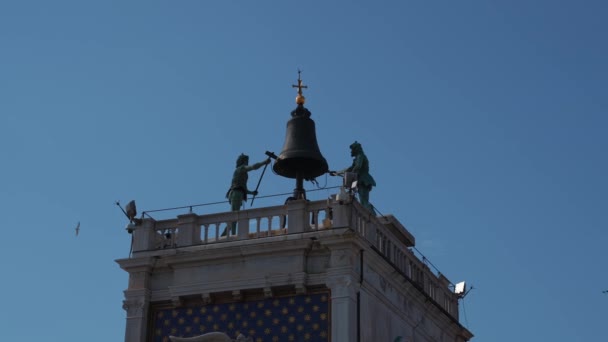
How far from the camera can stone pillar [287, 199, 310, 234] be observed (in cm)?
3462

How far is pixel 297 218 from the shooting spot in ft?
114

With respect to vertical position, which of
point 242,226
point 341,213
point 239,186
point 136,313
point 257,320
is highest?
point 239,186

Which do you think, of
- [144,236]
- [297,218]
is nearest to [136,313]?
[144,236]

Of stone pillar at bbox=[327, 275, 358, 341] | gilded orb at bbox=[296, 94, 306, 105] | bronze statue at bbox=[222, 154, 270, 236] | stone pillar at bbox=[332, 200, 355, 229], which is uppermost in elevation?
gilded orb at bbox=[296, 94, 306, 105]

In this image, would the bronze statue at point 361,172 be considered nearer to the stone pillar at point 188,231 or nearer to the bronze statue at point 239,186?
the bronze statue at point 239,186

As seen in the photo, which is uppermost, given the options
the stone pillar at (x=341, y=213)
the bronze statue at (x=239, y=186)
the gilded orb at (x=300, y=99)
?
the gilded orb at (x=300, y=99)

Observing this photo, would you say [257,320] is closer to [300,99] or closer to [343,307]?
[343,307]

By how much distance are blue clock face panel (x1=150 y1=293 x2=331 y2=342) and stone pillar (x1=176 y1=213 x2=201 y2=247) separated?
1.84 metres

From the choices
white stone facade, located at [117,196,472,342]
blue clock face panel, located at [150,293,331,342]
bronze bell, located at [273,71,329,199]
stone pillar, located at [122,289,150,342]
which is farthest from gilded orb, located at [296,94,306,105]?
stone pillar, located at [122,289,150,342]

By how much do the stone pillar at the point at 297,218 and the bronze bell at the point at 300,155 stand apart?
3.01 metres

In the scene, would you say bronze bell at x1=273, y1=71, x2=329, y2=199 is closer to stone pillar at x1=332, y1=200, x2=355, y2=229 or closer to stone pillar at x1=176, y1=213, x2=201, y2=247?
stone pillar at x1=176, y1=213, x2=201, y2=247

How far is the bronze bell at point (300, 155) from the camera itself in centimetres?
3809

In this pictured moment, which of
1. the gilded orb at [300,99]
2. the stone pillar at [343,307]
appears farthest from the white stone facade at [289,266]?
the gilded orb at [300,99]

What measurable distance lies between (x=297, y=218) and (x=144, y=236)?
A: 4.61 meters
